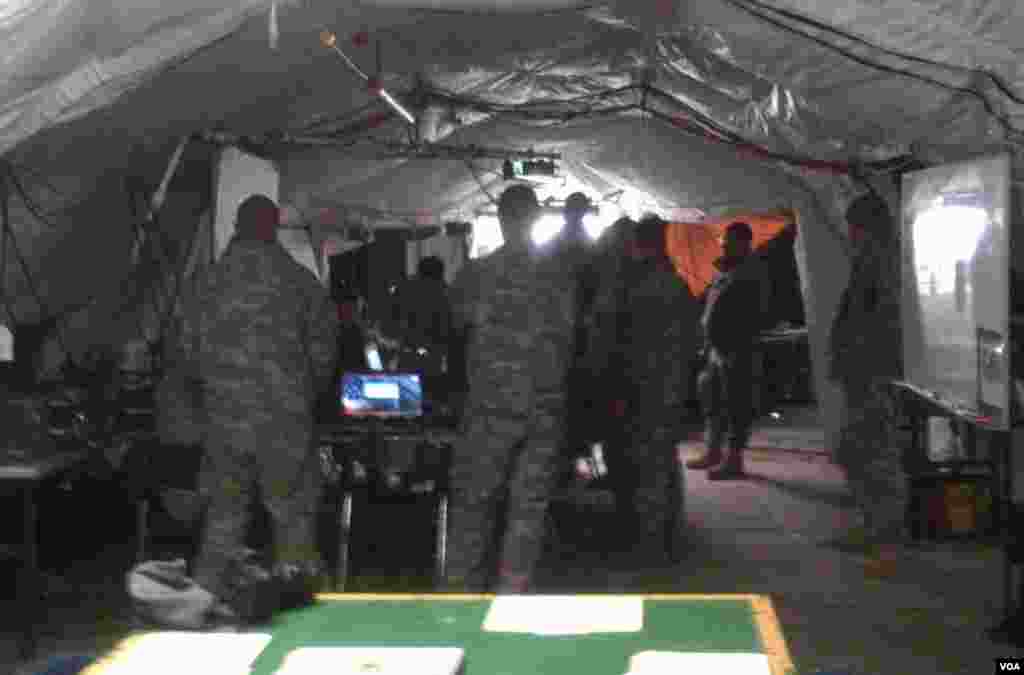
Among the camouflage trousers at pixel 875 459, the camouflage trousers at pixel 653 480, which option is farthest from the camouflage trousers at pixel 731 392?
the camouflage trousers at pixel 653 480

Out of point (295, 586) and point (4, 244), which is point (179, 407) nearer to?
point (4, 244)

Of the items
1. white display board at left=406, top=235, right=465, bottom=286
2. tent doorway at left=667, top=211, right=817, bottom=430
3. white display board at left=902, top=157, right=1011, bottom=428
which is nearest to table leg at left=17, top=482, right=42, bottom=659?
white display board at left=902, top=157, right=1011, bottom=428

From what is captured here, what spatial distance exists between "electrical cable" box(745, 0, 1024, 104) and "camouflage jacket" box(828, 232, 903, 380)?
280 cm

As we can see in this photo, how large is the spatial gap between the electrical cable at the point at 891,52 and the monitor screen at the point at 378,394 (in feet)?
8.93

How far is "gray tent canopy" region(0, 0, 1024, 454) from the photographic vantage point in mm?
5836

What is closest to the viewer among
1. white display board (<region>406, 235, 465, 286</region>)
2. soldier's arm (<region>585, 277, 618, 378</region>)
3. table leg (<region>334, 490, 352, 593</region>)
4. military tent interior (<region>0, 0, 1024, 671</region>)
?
military tent interior (<region>0, 0, 1024, 671</region>)

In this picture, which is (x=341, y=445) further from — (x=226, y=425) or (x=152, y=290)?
(x=152, y=290)

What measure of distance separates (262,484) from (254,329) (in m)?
0.71

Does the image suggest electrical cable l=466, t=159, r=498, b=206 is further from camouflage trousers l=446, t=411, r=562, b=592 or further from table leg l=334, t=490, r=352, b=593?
camouflage trousers l=446, t=411, r=562, b=592

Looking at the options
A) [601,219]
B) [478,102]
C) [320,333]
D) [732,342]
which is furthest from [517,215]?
[601,219]

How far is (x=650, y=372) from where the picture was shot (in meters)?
8.88

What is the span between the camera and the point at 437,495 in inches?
315

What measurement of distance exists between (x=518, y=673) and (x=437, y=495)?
4.60 meters

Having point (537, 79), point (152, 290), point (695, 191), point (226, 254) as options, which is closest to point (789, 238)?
point (695, 191)
